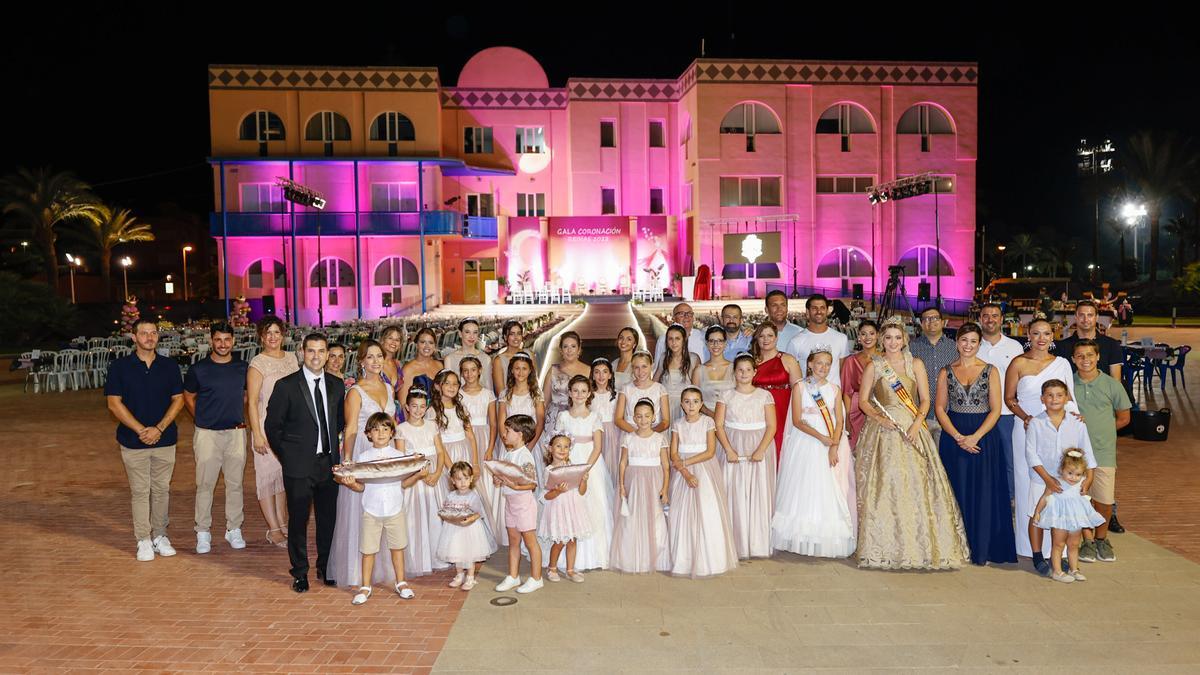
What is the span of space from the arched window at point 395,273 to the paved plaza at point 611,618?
2841 cm

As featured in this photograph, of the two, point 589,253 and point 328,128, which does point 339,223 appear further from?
point 589,253

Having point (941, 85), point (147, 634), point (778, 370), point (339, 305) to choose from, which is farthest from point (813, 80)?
point (147, 634)

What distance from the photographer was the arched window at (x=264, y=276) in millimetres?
34375

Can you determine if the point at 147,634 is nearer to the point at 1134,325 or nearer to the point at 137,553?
the point at 137,553

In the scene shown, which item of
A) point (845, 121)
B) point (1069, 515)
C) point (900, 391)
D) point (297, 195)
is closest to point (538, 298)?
point (297, 195)

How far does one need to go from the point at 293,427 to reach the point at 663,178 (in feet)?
108

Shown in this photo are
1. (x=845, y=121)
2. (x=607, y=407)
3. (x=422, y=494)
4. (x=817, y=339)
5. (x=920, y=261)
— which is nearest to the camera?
(x=422, y=494)

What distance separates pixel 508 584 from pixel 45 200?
124ft

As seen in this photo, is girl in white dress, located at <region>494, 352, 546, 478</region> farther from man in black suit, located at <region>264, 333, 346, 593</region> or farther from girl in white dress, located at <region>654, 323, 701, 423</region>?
man in black suit, located at <region>264, 333, 346, 593</region>

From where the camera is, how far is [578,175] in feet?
121

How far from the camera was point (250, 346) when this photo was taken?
20516 mm

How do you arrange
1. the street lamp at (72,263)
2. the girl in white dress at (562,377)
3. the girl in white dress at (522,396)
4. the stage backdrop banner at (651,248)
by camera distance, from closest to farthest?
the girl in white dress at (522,396) < the girl in white dress at (562,377) < the stage backdrop banner at (651,248) < the street lamp at (72,263)

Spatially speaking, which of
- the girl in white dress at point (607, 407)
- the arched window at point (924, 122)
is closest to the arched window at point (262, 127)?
the arched window at point (924, 122)

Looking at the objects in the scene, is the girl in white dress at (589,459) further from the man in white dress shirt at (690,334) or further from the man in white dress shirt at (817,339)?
the man in white dress shirt at (817,339)
